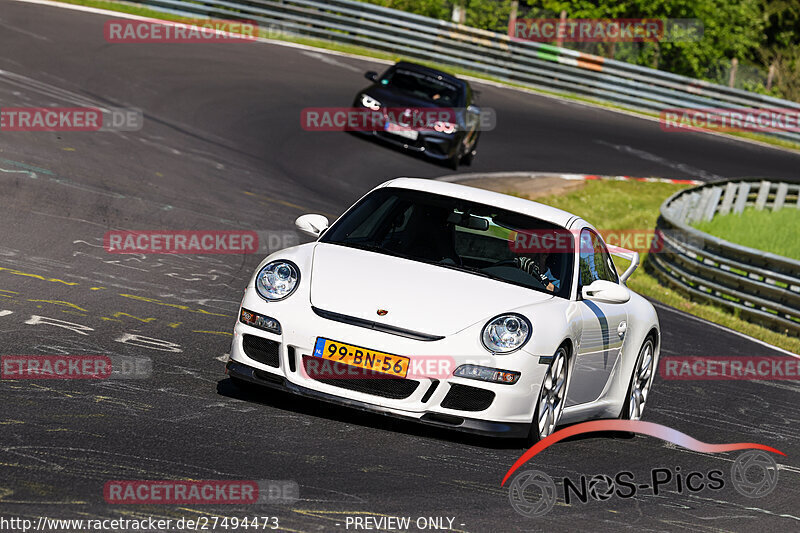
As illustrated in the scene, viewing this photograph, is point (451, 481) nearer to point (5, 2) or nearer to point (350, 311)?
point (350, 311)

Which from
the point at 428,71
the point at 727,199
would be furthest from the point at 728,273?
the point at 428,71

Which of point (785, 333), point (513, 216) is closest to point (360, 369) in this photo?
point (513, 216)

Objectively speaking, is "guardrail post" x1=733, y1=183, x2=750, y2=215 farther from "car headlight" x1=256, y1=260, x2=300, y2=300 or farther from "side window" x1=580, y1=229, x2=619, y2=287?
"car headlight" x1=256, y1=260, x2=300, y2=300

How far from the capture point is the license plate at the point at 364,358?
6.29 m

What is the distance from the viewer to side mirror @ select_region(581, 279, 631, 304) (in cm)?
726

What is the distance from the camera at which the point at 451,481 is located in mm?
5895

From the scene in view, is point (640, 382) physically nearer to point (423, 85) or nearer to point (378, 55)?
point (423, 85)

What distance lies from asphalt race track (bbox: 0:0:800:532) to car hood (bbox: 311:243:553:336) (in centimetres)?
67

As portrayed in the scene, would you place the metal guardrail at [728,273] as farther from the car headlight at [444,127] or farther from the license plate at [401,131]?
the license plate at [401,131]

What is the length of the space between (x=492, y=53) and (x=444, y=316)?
25871mm

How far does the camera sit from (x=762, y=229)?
22156mm

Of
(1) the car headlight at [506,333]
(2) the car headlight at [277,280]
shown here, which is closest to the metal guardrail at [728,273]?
(1) the car headlight at [506,333]

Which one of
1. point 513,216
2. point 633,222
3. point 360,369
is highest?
point 513,216

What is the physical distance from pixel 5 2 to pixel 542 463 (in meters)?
20.3
